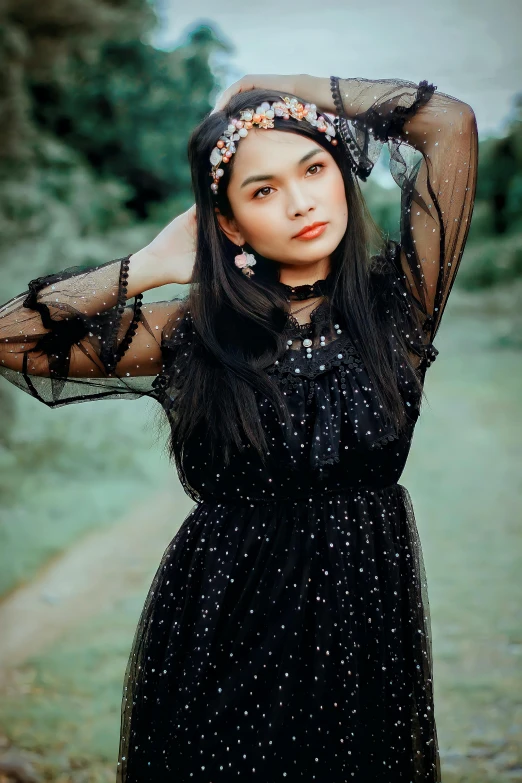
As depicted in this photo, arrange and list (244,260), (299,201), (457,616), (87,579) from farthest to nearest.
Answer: (87,579) → (457,616) → (244,260) → (299,201)

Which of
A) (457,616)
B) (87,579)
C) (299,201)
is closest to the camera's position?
(299,201)

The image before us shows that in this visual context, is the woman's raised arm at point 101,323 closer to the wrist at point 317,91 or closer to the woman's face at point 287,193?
the woman's face at point 287,193

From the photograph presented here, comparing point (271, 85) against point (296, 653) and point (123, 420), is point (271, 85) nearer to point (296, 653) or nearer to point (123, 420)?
point (296, 653)

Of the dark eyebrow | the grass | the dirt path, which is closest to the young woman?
the dark eyebrow

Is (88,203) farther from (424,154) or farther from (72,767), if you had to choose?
(424,154)

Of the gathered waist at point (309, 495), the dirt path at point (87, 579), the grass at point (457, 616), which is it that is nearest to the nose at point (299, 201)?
the gathered waist at point (309, 495)

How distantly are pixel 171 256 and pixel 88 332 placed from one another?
0.57 feet

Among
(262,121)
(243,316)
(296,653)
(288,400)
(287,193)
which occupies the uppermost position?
(262,121)

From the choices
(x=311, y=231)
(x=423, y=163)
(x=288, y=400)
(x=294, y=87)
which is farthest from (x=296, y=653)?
(x=294, y=87)

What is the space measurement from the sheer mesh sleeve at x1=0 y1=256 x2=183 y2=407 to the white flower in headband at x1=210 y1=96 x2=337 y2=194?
9.0 inches

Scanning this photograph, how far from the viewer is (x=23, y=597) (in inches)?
122

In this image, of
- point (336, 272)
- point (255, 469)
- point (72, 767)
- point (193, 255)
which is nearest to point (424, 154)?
point (336, 272)

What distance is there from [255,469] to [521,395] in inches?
103

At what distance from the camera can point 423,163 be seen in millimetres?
1265
